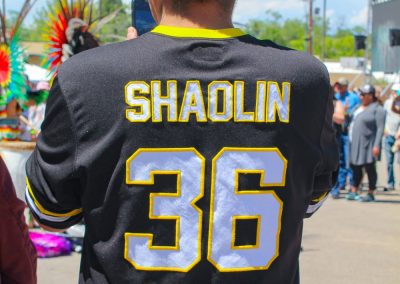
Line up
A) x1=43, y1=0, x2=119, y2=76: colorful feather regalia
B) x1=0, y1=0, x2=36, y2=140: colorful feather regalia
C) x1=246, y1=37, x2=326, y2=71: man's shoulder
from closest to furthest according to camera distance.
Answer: x1=246, y1=37, x2=326, y2=71: man's shoulder, x1=43, y1=0, x2=119, y2=76: colorful feather regalia, x1=0, y1=0, x2=36, y2=140: colorful feather regalia

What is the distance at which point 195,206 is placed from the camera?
6.38ft

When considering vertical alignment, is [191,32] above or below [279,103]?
above

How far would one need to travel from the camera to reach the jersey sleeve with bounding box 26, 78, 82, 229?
195 cm

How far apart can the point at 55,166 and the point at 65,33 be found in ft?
16.8

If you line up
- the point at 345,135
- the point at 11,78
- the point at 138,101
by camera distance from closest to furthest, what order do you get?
the point at 138,101, the point at 11,78, the point at 345,135

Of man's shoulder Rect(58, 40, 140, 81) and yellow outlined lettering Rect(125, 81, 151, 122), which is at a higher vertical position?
man's shoulder Rect(58, 40, 140, 81)

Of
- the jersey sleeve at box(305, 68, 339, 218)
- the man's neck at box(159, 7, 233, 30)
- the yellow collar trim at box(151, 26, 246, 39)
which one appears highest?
the man's neck at box(159, 7, 233, 30)

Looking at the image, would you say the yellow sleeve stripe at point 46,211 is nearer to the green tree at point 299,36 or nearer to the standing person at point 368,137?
the standing person at point 368,137

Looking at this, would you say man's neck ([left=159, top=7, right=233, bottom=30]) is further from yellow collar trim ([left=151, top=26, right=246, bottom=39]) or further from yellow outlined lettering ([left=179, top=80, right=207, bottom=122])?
yellow outlined lettering ([left=179, top=80, right=207, bottom=122])

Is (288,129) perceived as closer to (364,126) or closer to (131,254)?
(131,254)

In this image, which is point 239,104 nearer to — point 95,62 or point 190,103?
point 190,103

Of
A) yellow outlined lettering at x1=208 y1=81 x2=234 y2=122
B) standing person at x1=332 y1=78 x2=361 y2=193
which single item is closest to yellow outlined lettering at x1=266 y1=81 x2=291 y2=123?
yellow outlined lettering at x1=208 y1=81 x2=234 y2=122

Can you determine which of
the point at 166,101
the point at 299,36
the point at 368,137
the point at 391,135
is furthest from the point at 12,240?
the point at 299,36

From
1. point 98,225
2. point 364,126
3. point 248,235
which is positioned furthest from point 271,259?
point 364,126
